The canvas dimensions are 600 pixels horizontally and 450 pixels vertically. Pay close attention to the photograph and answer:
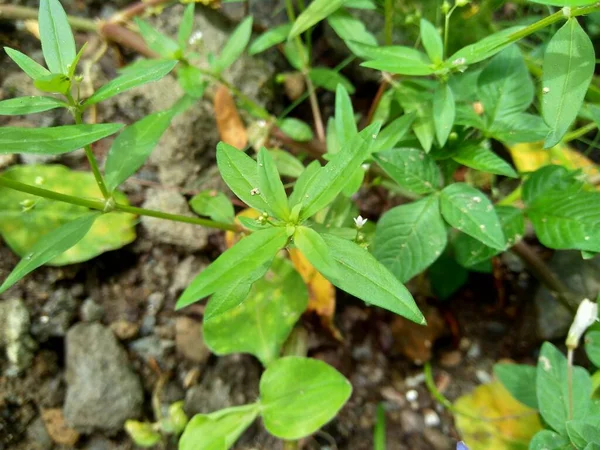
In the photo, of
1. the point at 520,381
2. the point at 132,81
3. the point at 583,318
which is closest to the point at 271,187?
the point at 132,81

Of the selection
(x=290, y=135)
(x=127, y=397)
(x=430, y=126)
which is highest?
(x=430, y=126)

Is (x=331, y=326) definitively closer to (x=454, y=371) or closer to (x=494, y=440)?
(x=454, y=371)

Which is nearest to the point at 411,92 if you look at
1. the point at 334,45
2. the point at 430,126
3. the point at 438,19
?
the point at 430,126

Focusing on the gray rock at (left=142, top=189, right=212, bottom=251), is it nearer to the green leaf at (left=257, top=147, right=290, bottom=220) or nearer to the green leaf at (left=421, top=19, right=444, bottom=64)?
the green leaf at (left=257, top=147, right=290, bottom=220)

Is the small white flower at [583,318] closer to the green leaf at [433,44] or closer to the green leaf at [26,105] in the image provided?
the green leaf at [433,44]

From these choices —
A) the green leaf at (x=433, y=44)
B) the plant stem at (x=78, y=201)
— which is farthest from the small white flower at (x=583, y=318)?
the plant stem at (x=78, y=201)

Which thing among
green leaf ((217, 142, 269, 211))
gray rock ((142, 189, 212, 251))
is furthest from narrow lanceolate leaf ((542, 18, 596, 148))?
gray rock ((142, 189, 212, 251))

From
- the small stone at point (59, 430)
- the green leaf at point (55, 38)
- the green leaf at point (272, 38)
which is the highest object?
the green leaf at point (55, 38)
